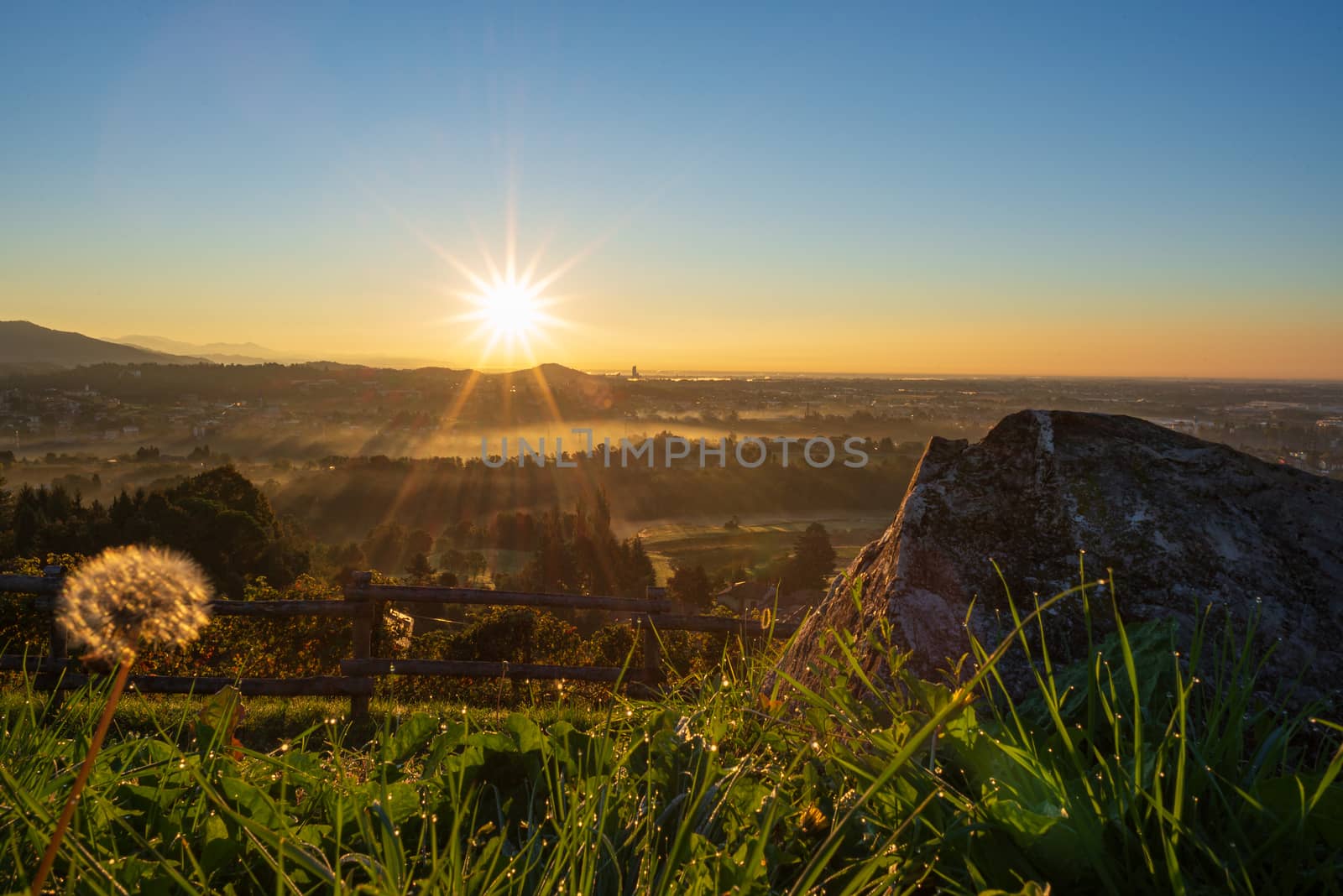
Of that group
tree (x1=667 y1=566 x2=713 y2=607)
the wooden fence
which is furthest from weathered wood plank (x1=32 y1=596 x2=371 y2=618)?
tree (x1=667 y1=566 x2=713 y2=607)

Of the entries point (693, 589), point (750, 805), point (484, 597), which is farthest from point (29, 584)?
point (693, 589)

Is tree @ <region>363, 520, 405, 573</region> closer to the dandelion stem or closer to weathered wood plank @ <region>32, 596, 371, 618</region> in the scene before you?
weathered wood plank @ <region>32, 596, 371, 618</region>

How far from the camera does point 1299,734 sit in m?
1.79

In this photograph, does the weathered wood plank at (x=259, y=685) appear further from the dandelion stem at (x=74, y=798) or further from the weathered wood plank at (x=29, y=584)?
the dandelion stem at (x=74, y=798)

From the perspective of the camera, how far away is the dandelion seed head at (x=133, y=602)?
83 centimetres

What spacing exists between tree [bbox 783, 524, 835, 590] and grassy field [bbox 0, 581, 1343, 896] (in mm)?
32435

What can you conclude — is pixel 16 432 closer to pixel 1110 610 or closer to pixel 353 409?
pixel 353 409

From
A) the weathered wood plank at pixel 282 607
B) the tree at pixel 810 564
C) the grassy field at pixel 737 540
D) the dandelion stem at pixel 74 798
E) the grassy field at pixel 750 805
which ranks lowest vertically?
the grassy field at pixel 737 540

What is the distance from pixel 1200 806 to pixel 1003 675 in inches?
34.4

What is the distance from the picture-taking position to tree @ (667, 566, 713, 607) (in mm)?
30172

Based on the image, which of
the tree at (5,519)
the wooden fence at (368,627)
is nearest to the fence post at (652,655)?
the wooden fence at (368,627)

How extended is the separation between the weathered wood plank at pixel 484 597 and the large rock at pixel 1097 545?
497cm

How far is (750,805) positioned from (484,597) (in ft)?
22.2

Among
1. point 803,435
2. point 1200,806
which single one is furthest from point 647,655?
point 803,435
